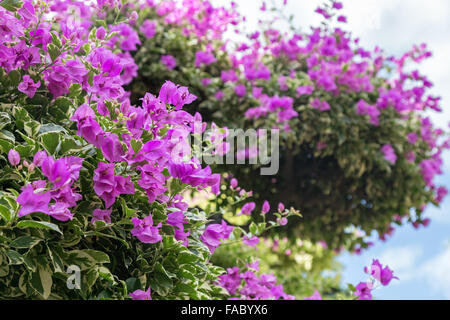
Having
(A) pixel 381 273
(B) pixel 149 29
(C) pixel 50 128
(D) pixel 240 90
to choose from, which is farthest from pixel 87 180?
(B) pixel 149 29

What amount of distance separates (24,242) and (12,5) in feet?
2.38

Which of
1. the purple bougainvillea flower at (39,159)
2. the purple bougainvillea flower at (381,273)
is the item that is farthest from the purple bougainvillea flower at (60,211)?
the purple bougainvillea flower at (381,273)

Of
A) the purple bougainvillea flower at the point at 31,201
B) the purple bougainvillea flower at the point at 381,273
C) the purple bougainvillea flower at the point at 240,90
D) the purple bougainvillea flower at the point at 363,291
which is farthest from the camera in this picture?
the purple bougainvillea flower at the point at 240,90

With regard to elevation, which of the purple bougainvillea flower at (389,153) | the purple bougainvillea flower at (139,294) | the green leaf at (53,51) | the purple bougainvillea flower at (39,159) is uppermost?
the purple bougainvillea flower at (389,153)

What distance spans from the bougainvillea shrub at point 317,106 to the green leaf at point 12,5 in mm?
2114

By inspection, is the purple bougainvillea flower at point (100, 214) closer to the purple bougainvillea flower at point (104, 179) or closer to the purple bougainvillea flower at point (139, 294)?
the purple bougainvillea flower at point (104, 179)

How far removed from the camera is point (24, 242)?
3.88 ft

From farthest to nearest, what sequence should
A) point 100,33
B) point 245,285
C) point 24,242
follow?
point 245,285 < point 100,33 < point 24,242

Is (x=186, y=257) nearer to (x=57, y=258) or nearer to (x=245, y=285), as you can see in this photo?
(x=57, y=258)

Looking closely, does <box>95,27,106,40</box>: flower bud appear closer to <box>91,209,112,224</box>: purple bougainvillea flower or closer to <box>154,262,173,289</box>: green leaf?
<box>91,209,112,224</box>: purple bougainvillea flower

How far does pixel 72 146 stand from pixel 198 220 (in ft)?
1.55

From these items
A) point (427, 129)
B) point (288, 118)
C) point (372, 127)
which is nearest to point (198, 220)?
point (288, 118)

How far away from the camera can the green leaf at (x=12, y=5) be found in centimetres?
149
